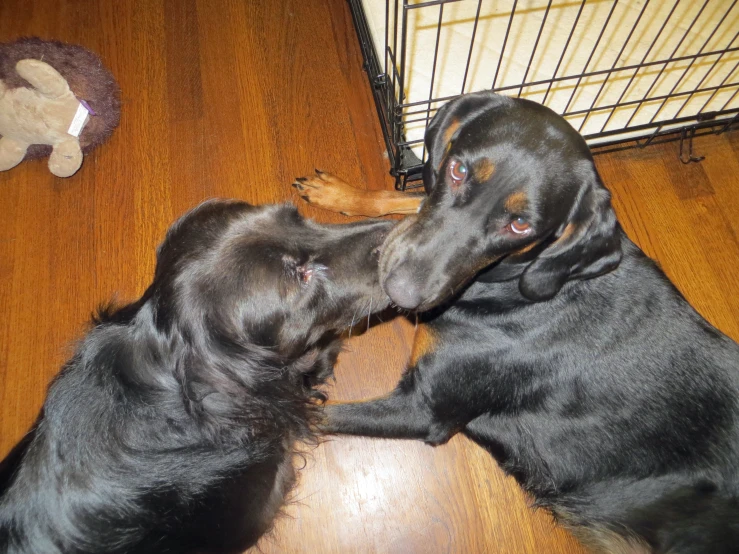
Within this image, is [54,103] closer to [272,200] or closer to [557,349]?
[272,200]

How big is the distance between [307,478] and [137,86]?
8.51 feet

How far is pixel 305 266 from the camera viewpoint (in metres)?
1.82

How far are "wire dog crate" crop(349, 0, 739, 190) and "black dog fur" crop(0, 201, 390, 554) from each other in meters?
1.29

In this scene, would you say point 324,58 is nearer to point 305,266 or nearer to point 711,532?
point 305,266

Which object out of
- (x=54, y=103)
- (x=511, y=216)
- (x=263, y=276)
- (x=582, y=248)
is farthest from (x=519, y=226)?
(x=54, y=103)

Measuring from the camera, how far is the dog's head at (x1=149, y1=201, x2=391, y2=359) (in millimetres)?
1622


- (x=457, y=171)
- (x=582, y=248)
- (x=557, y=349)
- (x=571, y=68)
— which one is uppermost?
(x=571, y=68)

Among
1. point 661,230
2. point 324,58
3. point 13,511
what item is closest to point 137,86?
point 324,58

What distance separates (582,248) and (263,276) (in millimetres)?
1102

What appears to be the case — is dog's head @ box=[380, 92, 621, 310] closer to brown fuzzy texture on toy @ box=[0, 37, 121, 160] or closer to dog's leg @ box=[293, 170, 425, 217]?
dog's leg @ box=[293, 170, 425, 217]

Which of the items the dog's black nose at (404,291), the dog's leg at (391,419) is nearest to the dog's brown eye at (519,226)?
the dog's black nose at (404,291)

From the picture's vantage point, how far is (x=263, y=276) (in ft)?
5.48

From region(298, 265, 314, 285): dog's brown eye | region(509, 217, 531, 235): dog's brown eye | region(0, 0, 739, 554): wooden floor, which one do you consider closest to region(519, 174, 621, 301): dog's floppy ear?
region(509, 217, 531, 235): dog's brown eye

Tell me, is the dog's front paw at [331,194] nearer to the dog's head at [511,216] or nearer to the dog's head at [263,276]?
the dog's head at [263,276]
